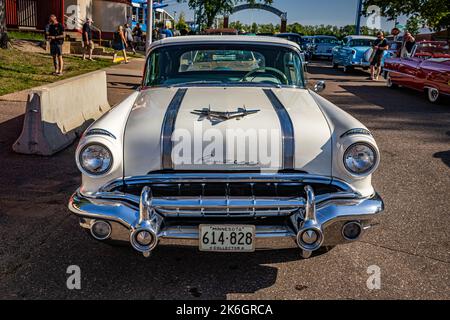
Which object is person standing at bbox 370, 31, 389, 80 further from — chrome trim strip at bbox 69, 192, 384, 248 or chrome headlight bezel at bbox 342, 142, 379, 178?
chrome trim strip at bbox 69, 192, 384, 248

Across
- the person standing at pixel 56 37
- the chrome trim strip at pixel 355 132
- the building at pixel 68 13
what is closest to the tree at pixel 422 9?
the building at pixel 68 13

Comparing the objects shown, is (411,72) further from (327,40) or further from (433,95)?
(327,40)

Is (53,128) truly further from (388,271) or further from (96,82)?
(388,271)

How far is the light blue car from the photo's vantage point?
63.7 feet

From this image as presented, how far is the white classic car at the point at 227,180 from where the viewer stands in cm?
294

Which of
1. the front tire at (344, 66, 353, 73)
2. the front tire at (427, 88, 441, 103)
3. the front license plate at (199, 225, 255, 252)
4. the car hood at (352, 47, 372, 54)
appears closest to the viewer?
the front license plate at (199, 225, 255, 252)

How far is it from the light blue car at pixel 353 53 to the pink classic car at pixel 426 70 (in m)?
4.92

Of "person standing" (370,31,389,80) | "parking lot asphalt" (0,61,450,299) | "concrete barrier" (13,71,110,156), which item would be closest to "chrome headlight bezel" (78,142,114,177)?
"parking lot asphalt" (0,61,450,299)

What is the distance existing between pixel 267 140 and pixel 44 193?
276 centimetres

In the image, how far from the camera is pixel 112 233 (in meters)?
3.03

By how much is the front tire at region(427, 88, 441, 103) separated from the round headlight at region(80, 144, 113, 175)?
10275mm
